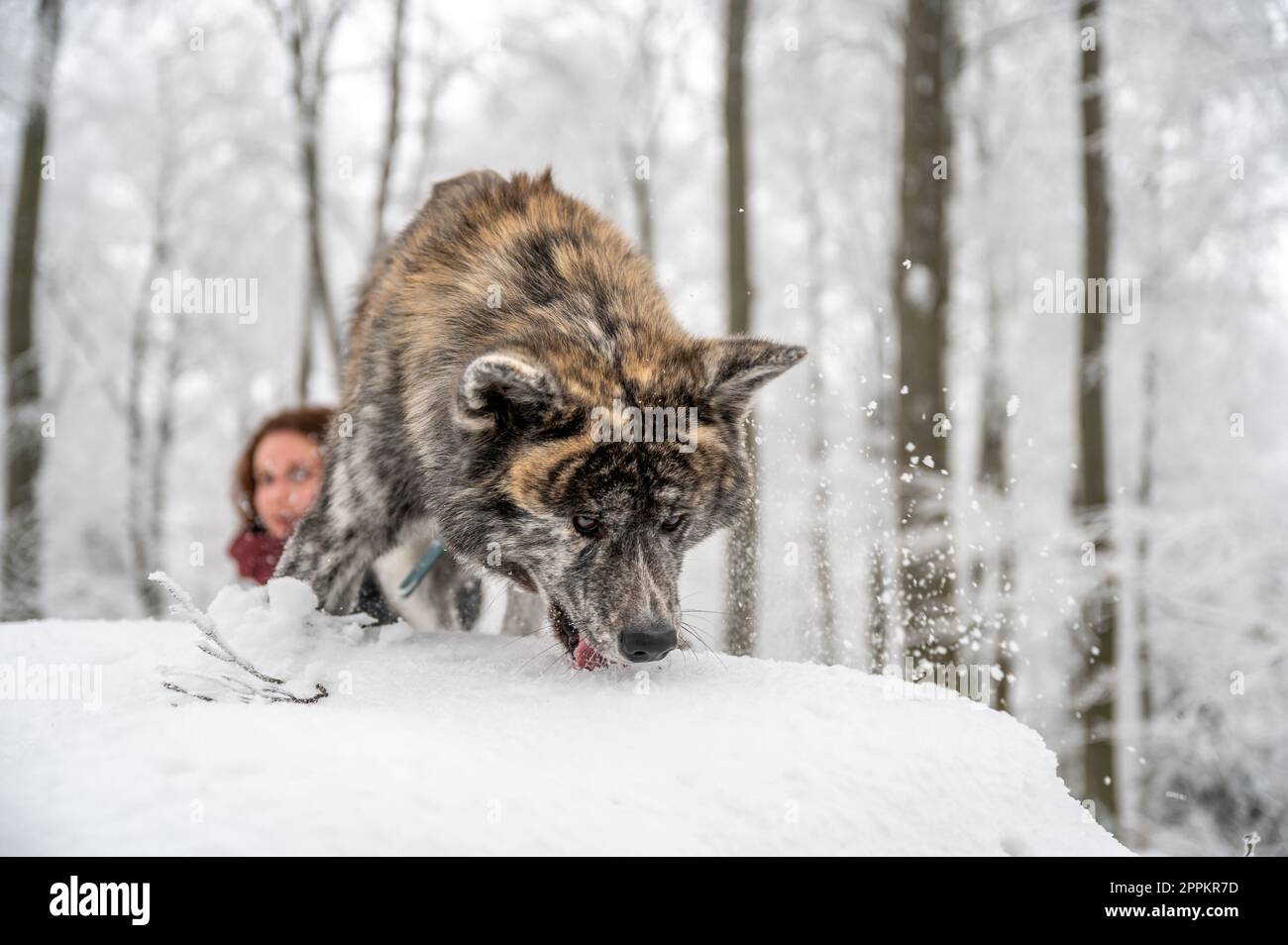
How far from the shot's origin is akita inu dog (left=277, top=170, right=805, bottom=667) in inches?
120

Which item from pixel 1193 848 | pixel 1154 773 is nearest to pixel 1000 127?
pixel 1154 773

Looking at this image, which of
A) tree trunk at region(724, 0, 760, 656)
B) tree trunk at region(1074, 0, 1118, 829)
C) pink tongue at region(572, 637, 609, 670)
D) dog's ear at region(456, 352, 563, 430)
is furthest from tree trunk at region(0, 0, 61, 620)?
tree trunk at region(1074, 0, 1118, 829)

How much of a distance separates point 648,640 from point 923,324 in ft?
18.4

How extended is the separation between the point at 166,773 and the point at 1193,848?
907cm

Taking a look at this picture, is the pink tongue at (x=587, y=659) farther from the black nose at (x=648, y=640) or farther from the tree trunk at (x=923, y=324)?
the tree trunk at (x=923, y=324)

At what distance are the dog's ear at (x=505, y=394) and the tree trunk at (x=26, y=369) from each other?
32.9ft

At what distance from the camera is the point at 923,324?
7566mm

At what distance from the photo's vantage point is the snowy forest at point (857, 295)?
7.72 metres

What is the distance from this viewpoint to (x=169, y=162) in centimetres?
1812

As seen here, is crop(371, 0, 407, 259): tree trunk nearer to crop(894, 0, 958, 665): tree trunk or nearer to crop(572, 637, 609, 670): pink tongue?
crop(894, 0, 958, 665): tree trunk

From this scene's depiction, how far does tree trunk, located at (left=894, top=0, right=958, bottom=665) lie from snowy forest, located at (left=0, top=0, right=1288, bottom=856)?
1.3 inches

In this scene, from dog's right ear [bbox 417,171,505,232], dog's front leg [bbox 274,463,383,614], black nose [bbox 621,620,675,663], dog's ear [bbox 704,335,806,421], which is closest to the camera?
black nose [bbox 621,620,675,663]

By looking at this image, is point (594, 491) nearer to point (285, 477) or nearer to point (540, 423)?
point (540, 423)

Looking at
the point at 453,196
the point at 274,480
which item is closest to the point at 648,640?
the point at 453,196
